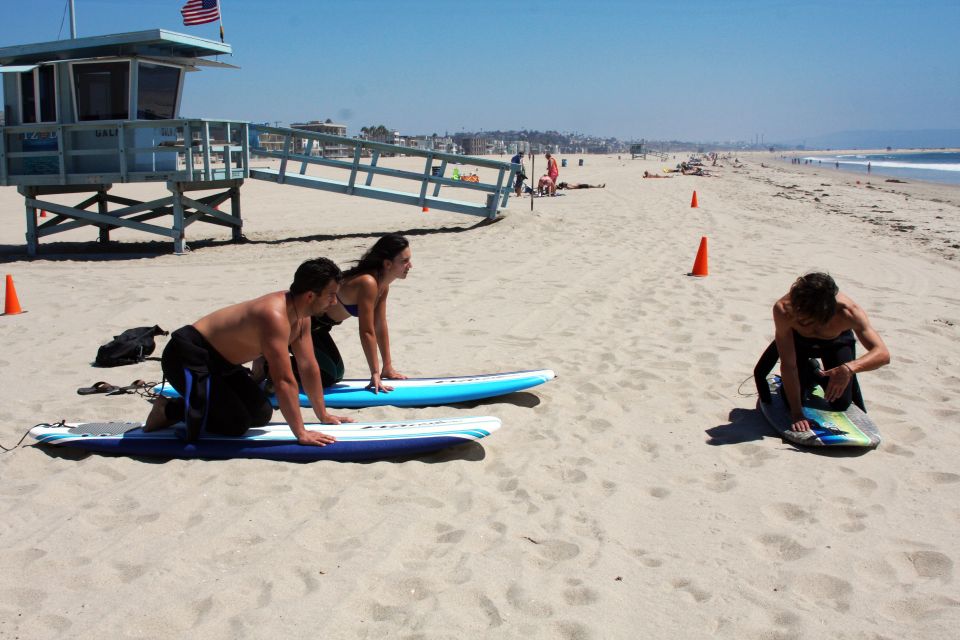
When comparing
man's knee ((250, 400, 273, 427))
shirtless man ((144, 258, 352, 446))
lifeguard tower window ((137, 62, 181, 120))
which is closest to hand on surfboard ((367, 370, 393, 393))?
shirtless man ((144, 258, 352, 446))

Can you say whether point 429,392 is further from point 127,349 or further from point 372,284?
point 127,349

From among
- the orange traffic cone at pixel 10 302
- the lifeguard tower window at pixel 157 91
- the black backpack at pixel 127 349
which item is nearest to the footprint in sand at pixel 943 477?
the black backpack at pixel 127 349

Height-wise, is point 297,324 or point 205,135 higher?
point 205,135

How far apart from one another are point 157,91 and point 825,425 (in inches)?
506

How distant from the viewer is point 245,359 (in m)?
4.53

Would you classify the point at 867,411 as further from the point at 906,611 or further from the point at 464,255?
the point at 464,255

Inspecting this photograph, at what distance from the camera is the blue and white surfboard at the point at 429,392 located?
18.0ft

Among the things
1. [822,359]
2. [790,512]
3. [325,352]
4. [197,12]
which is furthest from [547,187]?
[790,512]

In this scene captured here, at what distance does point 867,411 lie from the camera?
5246 mm

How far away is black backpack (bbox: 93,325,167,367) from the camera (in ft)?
21.0

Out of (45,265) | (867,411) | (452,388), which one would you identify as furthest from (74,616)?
(45,265)

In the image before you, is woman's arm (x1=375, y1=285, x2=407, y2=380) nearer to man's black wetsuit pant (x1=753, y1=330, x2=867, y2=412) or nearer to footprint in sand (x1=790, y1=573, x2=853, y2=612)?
man's black wetsuit pant (x1=753, y1=330, x2=867, y2=412)

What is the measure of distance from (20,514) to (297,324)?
1.69 m

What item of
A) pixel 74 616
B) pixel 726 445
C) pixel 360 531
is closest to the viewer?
pixel 74 616
